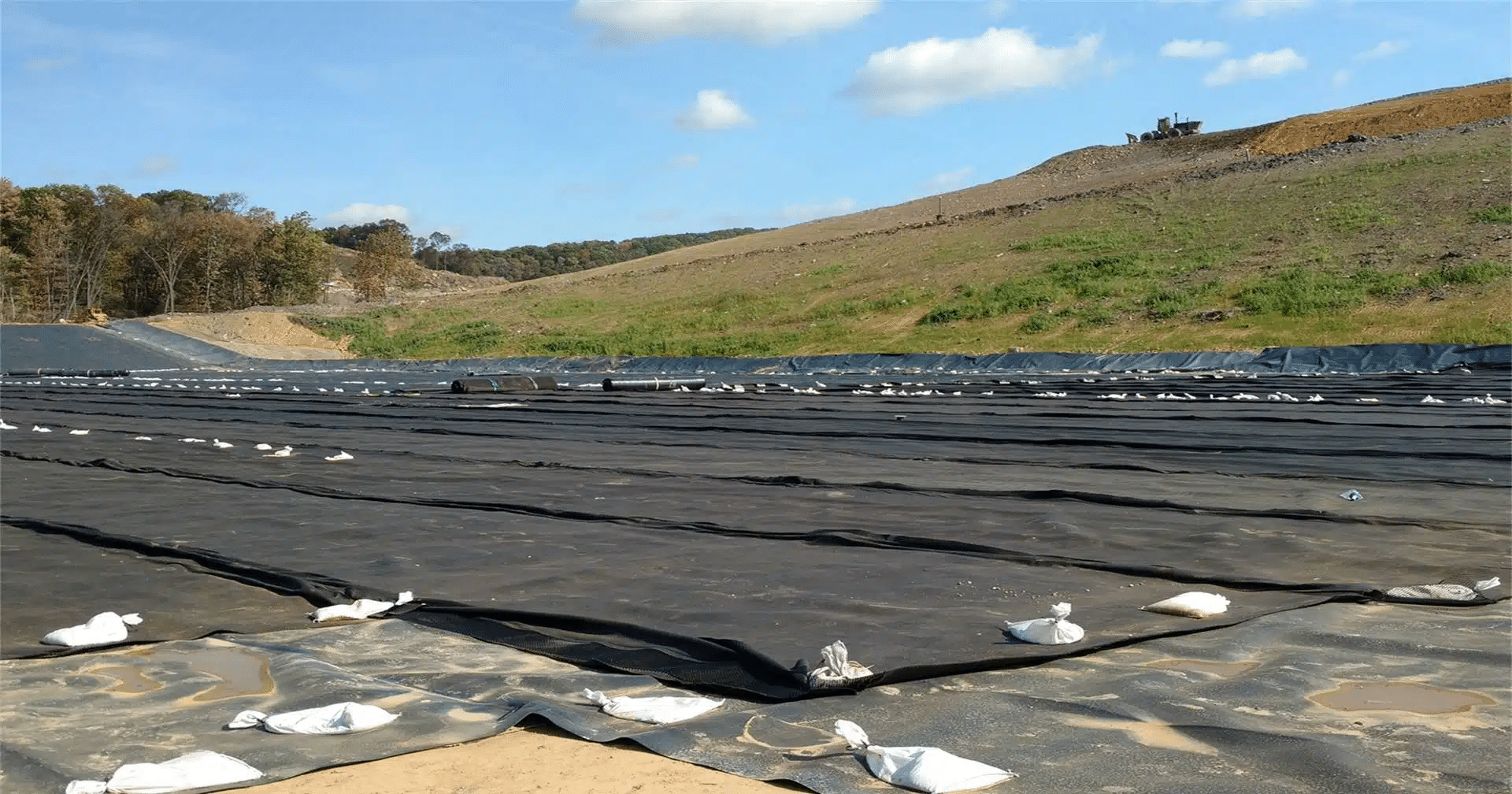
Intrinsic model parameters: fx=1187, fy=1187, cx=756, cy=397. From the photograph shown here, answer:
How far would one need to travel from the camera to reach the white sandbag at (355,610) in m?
4.29

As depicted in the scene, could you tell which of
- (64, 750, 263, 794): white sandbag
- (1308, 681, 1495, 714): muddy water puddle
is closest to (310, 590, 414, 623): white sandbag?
(64, 750, 263, 794): white sandbag

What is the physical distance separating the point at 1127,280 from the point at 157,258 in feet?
163

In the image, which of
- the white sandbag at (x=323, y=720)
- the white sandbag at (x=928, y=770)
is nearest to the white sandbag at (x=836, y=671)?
the white sandbag at (x=928, y=770)

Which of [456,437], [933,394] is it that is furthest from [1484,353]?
[456,437]

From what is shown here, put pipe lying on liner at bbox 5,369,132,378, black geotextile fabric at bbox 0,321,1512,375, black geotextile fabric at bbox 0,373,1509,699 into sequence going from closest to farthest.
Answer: black geotextile fabric at bbox 0,373,1509,699, black geotextile fabric at bbox 0,321,1512,375, pipe lying on liner at bbox 5,369,132,378

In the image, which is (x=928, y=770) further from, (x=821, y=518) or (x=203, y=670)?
(x=821, y=518)

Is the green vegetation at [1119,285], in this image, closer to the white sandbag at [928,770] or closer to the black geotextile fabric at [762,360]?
the black geotextile fabric at [762,360]

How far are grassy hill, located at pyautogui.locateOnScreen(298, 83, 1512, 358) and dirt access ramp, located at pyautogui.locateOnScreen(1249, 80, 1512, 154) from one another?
0.81ft

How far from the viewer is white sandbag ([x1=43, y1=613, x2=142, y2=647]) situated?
3.90m

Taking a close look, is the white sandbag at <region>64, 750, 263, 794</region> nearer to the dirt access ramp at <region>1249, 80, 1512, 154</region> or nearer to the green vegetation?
the green vegetation

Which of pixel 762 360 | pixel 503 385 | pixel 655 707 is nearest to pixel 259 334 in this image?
pixel 762 360

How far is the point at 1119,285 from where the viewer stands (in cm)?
3053

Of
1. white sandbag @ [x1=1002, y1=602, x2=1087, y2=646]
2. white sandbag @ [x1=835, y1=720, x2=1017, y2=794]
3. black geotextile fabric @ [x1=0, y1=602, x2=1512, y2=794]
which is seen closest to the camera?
white sandbag @ [x1=835, y1=720, x2=1017, y2=794]

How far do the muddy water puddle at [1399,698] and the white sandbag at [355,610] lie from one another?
10.1ft
